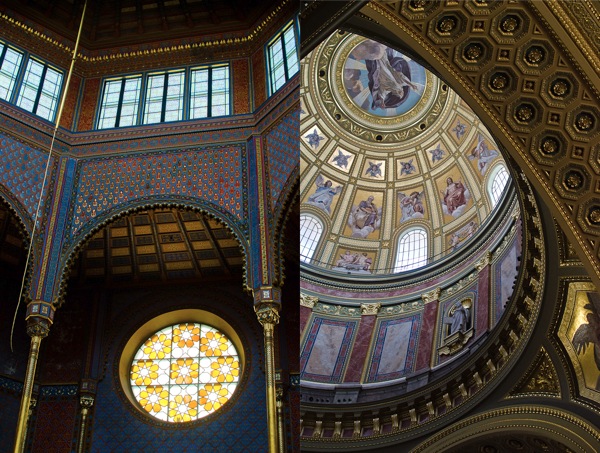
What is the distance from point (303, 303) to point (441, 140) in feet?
20.5

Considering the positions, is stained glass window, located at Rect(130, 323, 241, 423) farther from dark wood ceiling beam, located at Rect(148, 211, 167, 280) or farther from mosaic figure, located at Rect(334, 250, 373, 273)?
mosaic figure, located at Rect(334, 250, 373, 273)

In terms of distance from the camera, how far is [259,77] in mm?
16141

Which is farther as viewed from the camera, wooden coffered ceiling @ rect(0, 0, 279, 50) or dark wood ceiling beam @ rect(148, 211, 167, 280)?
wooden coffered ceiling @ rect(0, 0, 279, 50)

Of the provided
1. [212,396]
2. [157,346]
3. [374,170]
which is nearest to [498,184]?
[374,170]

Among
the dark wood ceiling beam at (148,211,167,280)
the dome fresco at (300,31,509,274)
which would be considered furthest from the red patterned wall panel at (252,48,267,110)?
the dome fresco at (300,31,509,274)

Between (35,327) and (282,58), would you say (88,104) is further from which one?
(35,327)

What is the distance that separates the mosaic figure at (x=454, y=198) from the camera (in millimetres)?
19578

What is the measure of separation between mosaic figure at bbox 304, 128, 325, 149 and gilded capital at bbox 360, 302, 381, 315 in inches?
209

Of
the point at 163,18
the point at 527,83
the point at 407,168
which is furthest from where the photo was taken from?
the point at 407,168

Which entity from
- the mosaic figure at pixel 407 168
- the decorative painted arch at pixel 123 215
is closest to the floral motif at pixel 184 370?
the decorative painted arch at pixel 123 215

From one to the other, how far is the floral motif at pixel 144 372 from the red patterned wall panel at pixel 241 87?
6002mm

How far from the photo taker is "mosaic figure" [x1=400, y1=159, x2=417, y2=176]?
2153 cm

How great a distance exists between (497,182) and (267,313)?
793 cm

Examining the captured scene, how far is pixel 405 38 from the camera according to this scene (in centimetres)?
862
